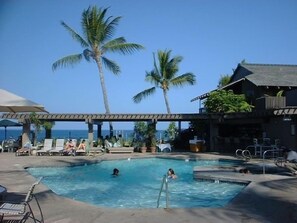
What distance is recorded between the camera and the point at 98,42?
28.0 m

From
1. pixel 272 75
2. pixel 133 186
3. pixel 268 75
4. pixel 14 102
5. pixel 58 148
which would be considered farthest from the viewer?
pixel 272 75

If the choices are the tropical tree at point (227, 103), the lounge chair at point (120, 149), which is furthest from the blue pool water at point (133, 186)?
the tropical tree at point (227, 103)

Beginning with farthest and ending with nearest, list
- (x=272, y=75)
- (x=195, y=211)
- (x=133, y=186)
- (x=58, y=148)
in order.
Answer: (x=272, y=75), (x=58, y=148), (x=133, y=186), (x=195, y=211)

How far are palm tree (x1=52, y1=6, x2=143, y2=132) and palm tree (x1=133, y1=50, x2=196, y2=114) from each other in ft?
14.6

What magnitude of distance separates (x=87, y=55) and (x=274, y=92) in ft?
45.8

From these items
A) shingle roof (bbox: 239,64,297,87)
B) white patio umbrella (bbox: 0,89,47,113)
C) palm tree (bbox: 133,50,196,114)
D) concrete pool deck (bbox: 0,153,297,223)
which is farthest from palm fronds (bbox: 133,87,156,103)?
white patio umbrella (bbox: 0,89,47,113)

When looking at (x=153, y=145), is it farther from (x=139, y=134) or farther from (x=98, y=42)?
(x=98, y=42)

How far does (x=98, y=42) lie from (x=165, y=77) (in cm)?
753

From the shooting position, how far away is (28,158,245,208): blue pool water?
1063 centimetres

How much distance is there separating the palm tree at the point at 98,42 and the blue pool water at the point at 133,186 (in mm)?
11446

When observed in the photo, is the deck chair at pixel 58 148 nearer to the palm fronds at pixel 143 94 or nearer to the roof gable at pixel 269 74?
the palm fronds at pixel 143 94

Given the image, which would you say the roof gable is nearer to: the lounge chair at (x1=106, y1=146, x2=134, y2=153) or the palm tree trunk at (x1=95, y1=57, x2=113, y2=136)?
the lounge chair at (x1=106, y1=146, x2=134, y2=153)

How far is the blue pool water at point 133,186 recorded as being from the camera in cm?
1063

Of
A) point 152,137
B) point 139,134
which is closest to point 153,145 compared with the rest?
point 152,137
